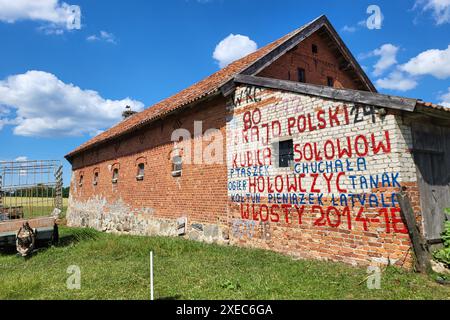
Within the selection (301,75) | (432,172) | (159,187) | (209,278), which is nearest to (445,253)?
(432,172)

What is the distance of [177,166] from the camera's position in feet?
38.0

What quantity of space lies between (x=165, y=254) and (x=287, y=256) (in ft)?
A: 10.5

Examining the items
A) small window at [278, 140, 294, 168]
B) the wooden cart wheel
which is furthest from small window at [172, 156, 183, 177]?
the wooden cart wheel

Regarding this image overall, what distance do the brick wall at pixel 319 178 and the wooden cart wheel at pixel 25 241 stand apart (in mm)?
6134

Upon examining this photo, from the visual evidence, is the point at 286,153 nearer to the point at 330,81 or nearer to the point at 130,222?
the point at 330,81

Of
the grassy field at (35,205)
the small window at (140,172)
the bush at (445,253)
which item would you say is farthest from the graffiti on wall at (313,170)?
the grassy field at (35,205)

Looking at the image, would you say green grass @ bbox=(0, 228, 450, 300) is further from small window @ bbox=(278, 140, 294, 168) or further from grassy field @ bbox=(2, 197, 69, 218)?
grassy field @ bbox=(2, 197, 69, 218)

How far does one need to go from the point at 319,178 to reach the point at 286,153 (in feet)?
3.94

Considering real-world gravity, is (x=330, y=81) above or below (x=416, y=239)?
above

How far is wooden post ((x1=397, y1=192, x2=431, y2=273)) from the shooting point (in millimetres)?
5316

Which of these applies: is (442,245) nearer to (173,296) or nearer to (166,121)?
(173,296)

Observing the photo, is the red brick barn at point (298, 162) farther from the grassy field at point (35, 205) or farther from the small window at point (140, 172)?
the grassy field at point (35, 205)

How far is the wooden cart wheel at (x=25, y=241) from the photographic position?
9.17 metres
